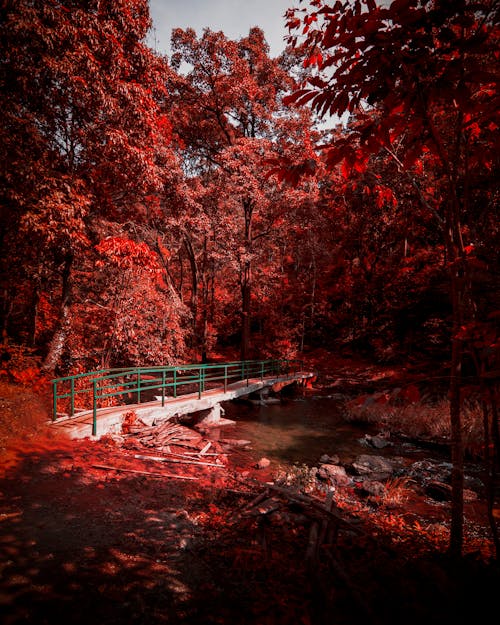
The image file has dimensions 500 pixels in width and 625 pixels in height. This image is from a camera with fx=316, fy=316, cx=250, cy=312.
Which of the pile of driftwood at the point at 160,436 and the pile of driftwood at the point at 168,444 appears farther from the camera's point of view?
the pile of driftwood at the point at 160,436

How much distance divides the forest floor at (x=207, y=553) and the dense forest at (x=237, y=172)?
1.31 meters

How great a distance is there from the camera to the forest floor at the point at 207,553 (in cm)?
272

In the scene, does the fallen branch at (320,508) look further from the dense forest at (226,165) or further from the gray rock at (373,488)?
the dense forest at (226,165)

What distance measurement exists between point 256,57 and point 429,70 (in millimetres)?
19888

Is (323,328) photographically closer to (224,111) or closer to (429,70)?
(224,111)

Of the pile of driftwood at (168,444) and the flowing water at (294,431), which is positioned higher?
the pile of driftwood at (168,444)

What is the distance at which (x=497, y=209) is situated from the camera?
14859 mm

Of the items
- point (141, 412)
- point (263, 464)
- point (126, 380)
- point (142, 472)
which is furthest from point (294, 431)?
point (126, 380)

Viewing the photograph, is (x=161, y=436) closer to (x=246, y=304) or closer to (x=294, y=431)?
(x=294, y=431)

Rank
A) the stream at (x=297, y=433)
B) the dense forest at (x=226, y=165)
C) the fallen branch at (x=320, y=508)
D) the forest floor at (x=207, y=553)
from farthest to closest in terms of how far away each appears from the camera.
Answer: the stream at (x=297, y=433) → the fallen branch at (x=320, y=508) → the forest floor at (x=207, y=553) → the dense forest at (x=226, y=165)

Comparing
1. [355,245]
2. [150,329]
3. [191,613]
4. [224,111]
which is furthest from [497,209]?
[191,613]

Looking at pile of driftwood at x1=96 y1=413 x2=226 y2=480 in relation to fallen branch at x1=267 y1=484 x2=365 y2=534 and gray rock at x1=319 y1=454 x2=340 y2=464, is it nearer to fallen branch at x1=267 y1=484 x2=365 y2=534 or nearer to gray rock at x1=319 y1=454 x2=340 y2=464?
fallen branch at x1=267 y1=484 x2=365 y2=534

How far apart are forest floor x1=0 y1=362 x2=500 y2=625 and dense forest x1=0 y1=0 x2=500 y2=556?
4.28ft

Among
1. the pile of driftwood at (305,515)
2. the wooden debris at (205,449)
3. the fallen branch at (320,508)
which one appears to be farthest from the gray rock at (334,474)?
the wooden debris at (205,449)
